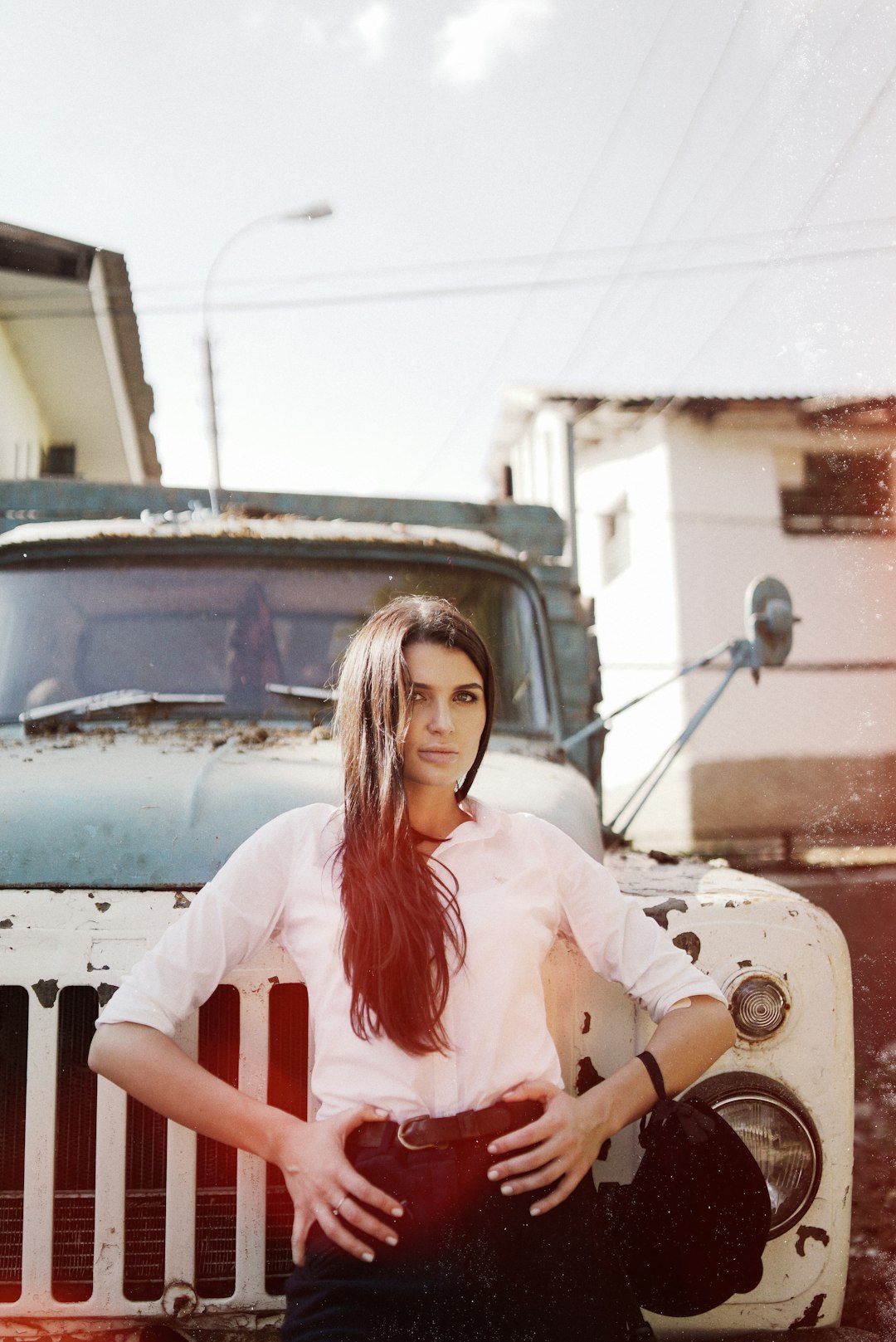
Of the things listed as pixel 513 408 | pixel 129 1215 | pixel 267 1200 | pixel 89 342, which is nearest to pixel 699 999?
pixel 267 1200

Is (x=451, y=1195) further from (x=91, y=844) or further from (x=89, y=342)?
(x=89, y=342)

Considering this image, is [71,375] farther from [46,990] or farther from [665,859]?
[46,990]

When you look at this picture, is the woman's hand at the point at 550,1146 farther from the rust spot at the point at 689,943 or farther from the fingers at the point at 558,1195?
the rust spot at the point at 689,943

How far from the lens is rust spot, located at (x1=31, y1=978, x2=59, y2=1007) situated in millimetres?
1655

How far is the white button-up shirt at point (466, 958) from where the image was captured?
58.2 inches

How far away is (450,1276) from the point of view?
54.2 inches

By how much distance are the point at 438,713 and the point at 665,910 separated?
544 millimetres

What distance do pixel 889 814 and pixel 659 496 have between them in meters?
4.24

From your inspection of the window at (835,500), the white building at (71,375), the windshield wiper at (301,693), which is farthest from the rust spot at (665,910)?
the window at (835,500)

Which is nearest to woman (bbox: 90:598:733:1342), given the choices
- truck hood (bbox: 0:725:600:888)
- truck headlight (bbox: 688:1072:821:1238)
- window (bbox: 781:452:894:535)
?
truck headlight (bbox: 688:1072:821:1238)

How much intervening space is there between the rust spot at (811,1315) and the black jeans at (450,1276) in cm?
45

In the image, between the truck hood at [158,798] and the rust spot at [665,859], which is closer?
the truck hood at [158,798]

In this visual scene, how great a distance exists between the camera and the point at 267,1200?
168 cm

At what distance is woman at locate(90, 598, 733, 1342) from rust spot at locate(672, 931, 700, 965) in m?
0.08
